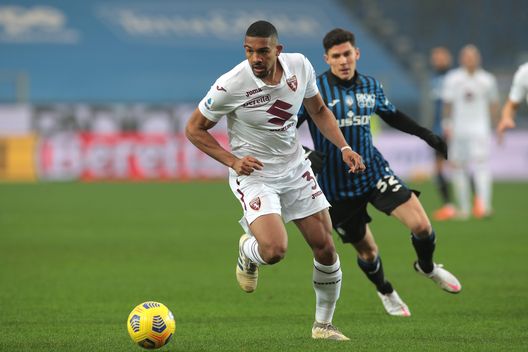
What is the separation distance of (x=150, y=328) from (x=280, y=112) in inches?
67.1

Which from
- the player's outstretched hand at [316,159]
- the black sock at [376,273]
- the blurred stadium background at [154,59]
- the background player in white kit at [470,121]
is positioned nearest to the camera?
the player's outstretched hand at [316,159]

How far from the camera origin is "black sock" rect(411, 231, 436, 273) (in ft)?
26.9

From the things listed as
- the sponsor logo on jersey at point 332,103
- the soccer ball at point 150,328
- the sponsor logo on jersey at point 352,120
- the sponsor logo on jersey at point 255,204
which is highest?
the sponsor logo on jersey at point 332,103

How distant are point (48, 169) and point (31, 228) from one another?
12.3 metres

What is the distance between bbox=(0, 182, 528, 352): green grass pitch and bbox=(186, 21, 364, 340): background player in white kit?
2.00 feet

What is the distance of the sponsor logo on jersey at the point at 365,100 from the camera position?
827 cm

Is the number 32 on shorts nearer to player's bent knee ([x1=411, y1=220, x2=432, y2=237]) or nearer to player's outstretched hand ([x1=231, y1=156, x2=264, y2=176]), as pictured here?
player's bent knee ([x1=411, y1=220, x2=432, y2=237])

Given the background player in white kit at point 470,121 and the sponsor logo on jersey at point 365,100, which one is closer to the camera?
the sponsor logo on jersey at point 365,100

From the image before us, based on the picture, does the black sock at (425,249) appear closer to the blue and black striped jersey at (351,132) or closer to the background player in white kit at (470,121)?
the blue and black striped jersey at (351,132)

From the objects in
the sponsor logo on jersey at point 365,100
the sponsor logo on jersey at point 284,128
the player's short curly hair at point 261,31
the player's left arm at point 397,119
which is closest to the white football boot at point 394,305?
the player's left arm at point 397,119

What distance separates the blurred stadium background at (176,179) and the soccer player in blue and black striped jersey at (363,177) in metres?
0.36

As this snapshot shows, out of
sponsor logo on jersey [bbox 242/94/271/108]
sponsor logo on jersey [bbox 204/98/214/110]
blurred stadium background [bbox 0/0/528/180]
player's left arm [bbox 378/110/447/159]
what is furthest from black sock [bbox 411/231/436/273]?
blurred stadium background [bbox 0/0/528/180]

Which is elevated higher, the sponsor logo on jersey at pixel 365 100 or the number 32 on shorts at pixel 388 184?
the sponsor logo on jersey at pixel 365 100

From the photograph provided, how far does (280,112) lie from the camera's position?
6.92 metres
